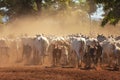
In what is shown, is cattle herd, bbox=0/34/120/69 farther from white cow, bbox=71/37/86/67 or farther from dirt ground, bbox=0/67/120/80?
dirt ground, bbox=0/67/120/80

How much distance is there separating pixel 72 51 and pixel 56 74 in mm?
7273

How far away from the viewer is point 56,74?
25.3m

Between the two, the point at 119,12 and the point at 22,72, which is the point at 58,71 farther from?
the point at 119,12

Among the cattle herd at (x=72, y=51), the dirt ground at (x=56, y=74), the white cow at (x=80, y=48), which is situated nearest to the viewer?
the dirt ground at (x=56, y=74)

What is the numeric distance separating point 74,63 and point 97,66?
2.39 m

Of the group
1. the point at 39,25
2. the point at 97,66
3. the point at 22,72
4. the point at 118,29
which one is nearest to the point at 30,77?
the point at 22,72

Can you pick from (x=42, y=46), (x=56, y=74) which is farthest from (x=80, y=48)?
(x=56, y=74)

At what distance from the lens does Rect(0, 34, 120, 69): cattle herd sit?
2997 cm

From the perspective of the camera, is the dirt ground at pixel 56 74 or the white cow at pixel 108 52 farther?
the white cow at pixel 108 52

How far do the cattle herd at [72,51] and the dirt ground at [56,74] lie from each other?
3.01 m

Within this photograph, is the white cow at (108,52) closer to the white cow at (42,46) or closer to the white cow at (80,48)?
the white cow at (80,48)

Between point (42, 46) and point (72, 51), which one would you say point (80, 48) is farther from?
point (42, 46)

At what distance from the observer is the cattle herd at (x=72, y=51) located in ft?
98.3

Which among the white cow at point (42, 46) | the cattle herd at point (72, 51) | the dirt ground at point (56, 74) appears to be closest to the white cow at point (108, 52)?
the cattle herd at point (72, 51)
